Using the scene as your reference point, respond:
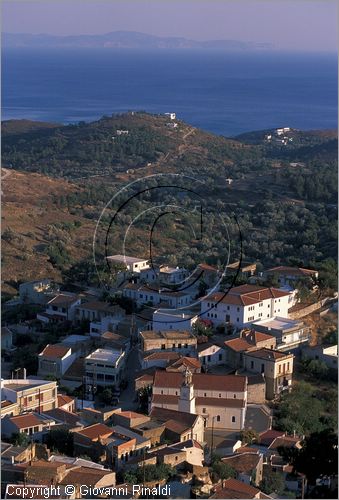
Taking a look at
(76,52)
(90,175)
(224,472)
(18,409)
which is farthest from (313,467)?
(76,52)

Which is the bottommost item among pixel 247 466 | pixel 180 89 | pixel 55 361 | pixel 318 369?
pixel 180 89

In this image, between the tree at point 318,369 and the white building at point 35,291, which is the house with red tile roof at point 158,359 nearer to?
the tree at point 318,369

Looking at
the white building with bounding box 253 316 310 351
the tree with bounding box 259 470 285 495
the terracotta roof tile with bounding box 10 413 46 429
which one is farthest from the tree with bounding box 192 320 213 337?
the tree with bounding box 259 470 285 495

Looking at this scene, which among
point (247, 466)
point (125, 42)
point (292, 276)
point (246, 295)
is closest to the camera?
point (247, 466)

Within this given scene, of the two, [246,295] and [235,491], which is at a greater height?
[246,295]

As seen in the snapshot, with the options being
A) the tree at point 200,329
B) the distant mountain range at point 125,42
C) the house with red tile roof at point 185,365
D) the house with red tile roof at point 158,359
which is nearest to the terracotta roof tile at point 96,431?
the house with red tile roof at point 185,365

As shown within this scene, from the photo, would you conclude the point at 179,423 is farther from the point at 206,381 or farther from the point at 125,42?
the point at 125,42

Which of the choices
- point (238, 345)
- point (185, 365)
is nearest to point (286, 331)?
point (238, 345)
